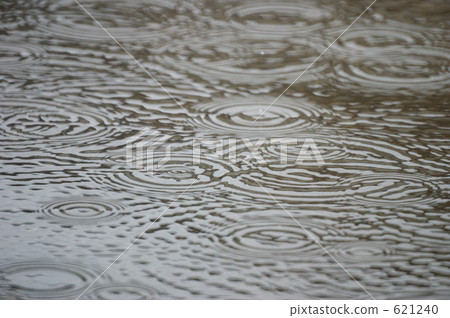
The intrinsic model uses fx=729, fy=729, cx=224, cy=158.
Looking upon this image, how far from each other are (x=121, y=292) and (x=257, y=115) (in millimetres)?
570

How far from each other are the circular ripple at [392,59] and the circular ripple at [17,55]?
0.65 metres

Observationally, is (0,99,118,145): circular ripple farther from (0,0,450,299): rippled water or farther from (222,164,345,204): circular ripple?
(222,164,345,204): circular ripple

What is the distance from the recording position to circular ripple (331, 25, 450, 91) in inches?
57.9

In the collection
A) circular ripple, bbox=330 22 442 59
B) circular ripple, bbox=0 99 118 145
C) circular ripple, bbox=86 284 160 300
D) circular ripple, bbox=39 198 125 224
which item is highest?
circular ripple, bbox=330 22 442 59

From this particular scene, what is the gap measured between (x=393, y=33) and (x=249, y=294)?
0.98 meters

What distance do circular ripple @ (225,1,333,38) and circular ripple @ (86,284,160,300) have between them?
927 mm

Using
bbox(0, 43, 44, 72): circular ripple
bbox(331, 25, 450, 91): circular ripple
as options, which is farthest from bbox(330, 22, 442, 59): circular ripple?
bbox(0, 43, 44, 72): circular ripple

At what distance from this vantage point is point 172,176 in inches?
45.0

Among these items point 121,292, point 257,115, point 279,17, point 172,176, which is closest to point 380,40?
point 279,17

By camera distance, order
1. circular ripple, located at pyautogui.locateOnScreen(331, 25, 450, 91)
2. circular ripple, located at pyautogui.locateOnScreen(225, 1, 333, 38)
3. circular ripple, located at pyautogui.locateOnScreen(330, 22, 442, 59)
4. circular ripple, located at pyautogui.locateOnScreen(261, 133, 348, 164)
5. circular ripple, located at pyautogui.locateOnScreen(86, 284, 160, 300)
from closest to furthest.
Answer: circular ripple, located at pyautogui.locateOnScreen(86, 284, 160, 300) < circular ripple, located at pyautogui.locateOnScreen(261, 133, 348, 164) < circular ripple, located at pyautogui.locateOnScreen(331, 25, 450, 91) < circular ripple, located at pyautogui.locateOnScreen(330, 22, 442, 59) < circular ripple, located at pyautogui.locateOnScreen(225, 1, 333, 38)

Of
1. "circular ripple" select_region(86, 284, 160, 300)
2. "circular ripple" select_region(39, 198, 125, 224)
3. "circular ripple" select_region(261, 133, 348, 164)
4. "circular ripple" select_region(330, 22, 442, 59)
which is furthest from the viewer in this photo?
"circular ripple" select_region(330, 22, 442, 59)

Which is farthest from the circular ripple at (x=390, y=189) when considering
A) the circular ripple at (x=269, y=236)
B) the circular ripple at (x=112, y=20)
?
the circular ripple at (x=112, y=20)

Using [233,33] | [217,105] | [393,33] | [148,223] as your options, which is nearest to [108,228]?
[148,223]

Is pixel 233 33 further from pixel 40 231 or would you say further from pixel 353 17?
pixel 40 231
